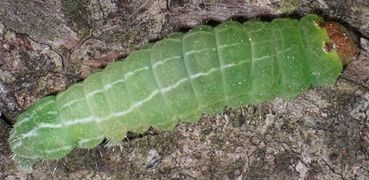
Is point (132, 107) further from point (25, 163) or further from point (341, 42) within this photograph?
point (341, 42)

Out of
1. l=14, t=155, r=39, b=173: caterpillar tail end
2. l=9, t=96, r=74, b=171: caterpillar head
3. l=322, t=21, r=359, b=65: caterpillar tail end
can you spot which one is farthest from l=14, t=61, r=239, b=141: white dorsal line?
l=322, t=21, r=359, b=65: caterpillar tail end

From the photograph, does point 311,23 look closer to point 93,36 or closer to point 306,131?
point 306,131

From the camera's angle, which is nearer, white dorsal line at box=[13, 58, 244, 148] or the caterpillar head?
white dorsal line at box=[13, 58, 244, 148]

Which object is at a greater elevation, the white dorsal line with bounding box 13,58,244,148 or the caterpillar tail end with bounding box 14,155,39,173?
the white dorsal line with bounding box 13,58,244,148

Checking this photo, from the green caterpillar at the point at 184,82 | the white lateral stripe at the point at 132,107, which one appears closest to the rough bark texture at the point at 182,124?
the green caterpillar at the point at 184,82

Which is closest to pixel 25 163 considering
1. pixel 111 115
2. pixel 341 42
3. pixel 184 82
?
pixel 111 115

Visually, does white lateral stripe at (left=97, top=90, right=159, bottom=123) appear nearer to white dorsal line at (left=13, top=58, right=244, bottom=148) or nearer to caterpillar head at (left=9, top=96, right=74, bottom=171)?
white dorsal line at (left=13, top=58, right=244, bottom=148)
